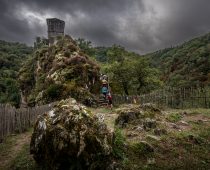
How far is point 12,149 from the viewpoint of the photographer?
1077 cm

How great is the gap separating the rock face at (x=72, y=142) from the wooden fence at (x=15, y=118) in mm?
4710

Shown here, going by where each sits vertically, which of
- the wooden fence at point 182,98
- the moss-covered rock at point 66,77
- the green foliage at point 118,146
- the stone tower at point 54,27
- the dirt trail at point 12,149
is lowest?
the dirt trail at point 12,149

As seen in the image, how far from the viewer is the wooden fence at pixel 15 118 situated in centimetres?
1211

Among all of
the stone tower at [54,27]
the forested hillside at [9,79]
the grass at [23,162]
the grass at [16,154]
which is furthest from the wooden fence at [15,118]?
the stone tower at [54,27]

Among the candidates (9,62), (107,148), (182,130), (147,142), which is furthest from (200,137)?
(9,62)

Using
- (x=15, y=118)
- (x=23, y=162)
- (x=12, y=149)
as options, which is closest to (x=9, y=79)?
(x=15, y=118)

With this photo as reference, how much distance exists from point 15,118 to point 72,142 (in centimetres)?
738

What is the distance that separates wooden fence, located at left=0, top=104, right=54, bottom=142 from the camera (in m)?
12.1

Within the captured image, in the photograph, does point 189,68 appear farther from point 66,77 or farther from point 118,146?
point 118,146

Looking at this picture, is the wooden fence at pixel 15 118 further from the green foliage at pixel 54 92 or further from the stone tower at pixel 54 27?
the stone tower at pixel 54 27

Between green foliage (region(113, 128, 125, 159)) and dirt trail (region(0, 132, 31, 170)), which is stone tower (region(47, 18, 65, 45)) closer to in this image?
dirt trail (region(0, 132, 31, 170))

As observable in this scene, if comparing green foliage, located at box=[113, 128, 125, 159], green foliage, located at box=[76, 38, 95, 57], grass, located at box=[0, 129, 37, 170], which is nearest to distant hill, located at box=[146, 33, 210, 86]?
green foliage, located at box=[76, 38, 95, 57]

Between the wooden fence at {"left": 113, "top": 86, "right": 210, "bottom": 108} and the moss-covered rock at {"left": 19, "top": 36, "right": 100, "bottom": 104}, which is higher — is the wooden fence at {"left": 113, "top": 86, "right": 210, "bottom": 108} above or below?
below

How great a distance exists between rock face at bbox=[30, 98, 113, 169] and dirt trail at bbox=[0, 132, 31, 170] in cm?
183
